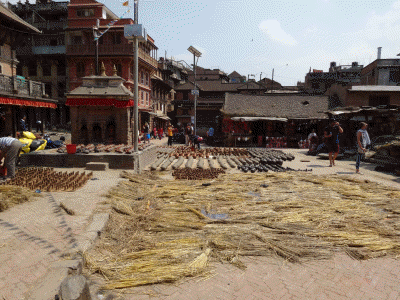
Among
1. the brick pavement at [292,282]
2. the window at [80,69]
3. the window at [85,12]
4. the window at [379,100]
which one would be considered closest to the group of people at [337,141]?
the brick pavement at [292,282]

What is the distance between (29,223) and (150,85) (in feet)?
122

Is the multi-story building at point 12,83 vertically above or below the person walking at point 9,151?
above

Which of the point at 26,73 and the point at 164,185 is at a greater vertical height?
the point at 26,73

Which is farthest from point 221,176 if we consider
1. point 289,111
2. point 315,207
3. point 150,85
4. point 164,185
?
point 150,85

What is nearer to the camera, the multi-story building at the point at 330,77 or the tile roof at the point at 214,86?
the tile roof at the point at 214,86

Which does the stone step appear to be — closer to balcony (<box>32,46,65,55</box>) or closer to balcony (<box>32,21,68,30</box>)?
balcony (<box>32,46,65,55</box>)

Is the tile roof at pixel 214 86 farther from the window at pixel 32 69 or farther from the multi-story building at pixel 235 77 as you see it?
the window at pixel 32 69

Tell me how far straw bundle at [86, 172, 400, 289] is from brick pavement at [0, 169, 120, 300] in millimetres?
518

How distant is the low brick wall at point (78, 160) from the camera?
1055 centimetres

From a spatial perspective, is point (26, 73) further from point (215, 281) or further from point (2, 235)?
point (215, 281)

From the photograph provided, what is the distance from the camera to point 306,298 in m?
3.12

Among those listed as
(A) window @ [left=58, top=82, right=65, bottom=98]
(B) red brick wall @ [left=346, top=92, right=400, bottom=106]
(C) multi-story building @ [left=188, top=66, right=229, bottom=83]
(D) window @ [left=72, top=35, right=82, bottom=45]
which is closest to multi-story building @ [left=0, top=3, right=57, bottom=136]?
(D) window @ [left=72, top=35, right=82, bottom=45]

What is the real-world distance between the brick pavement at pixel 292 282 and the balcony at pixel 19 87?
64.5 feet

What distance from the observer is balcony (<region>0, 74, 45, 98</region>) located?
17.9m
